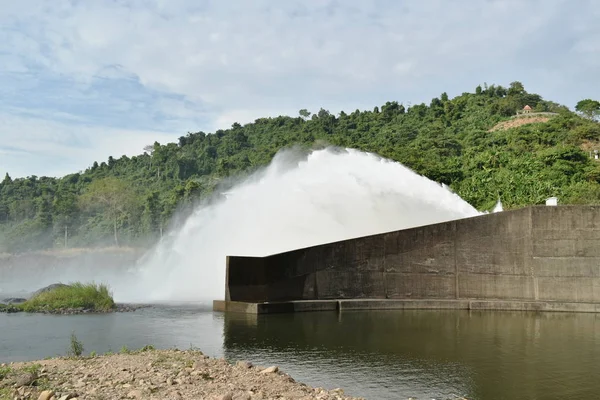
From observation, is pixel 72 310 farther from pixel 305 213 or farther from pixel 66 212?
pixel 66 212

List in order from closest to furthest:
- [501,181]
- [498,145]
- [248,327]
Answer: [248,327]
[501,181]
[498,145]

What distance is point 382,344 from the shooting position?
13.5 metres

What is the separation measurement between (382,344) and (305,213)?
41.5 ft

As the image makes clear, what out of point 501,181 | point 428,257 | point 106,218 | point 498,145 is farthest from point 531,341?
point 106,218

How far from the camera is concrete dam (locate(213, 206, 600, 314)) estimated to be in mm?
20391

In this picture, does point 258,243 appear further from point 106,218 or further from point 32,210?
point 32,210

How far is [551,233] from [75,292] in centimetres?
1804

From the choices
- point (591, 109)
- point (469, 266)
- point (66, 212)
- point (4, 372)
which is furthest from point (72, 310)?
point (591, 109)

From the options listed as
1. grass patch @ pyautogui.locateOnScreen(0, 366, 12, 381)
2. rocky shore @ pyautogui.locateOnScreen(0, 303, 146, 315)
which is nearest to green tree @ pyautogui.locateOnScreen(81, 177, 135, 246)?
rocky shore @ pyautogui.locateOnScreen(0, 303, 146, 315)

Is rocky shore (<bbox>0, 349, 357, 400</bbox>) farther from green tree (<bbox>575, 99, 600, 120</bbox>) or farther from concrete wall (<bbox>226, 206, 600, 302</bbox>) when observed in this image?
green tree (<bbox>575, 99, 600, 120</bbox>)

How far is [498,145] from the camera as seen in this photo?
7994 centimetres

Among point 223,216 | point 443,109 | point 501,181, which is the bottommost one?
point 223,216

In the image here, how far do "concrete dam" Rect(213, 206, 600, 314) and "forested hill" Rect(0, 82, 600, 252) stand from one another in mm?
24396

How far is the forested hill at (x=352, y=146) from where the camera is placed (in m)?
58.2
